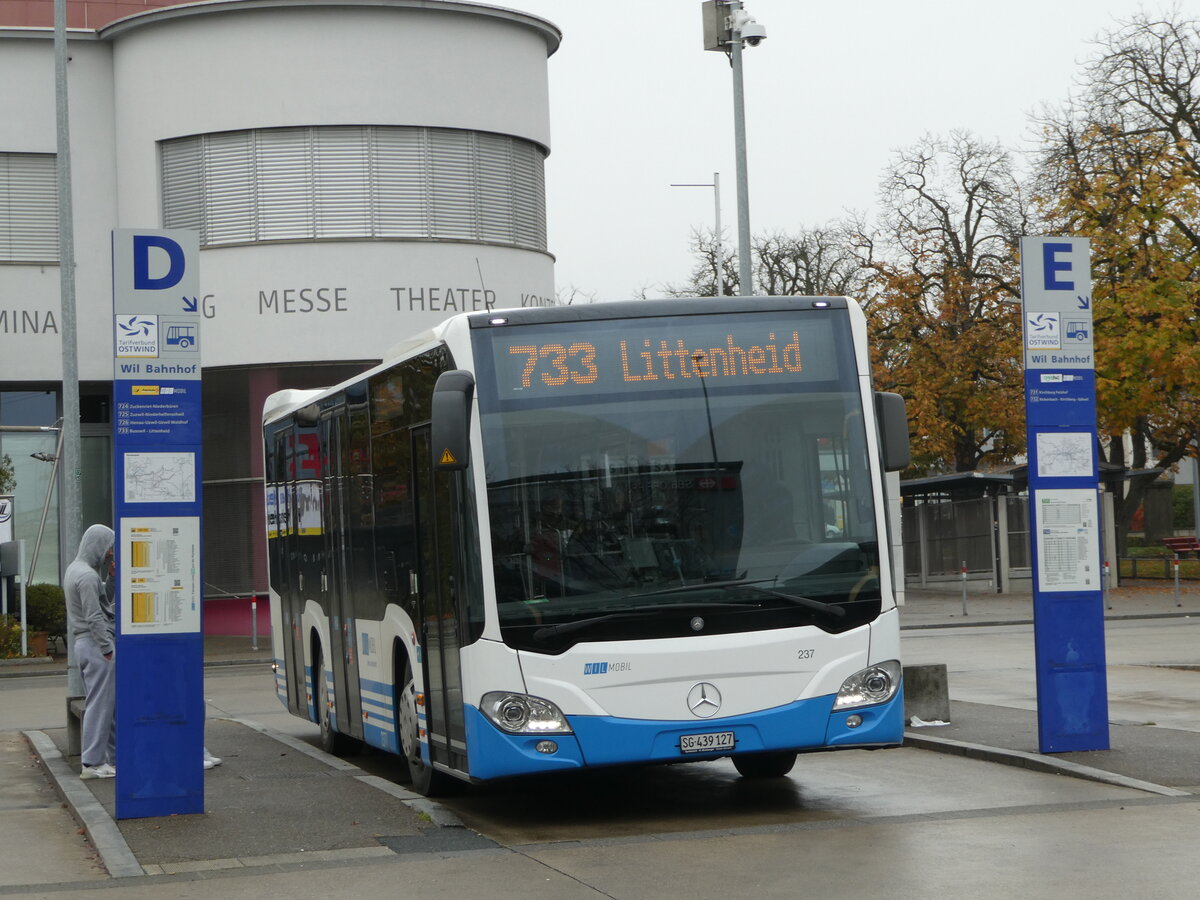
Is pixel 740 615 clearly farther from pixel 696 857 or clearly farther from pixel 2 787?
pixel 2 787

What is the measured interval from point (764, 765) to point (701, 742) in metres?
2.28

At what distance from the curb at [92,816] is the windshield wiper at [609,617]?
7.82ft

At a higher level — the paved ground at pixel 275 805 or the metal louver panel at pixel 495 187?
the metal louver panel at pixel 495 187

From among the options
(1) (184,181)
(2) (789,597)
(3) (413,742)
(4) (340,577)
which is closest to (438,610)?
(3) (413,742)

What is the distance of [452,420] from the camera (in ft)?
32.1

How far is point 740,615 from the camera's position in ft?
33.0

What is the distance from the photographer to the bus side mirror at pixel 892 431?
10289 millimetres

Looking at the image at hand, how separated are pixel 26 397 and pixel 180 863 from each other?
88.4 ft

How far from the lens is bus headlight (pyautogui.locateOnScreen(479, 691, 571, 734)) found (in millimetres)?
9875

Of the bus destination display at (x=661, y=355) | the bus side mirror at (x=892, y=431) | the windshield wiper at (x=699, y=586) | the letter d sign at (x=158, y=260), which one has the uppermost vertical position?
the letter d sign at (x=158, y=260)

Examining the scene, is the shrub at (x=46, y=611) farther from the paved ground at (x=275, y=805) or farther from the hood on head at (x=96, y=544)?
the hood on head at (x=96, y=544)

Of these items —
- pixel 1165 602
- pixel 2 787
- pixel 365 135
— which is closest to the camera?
pixel 2 787

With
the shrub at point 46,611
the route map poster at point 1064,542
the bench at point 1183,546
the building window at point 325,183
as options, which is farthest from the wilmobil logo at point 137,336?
Result: the bench at point 1183,546

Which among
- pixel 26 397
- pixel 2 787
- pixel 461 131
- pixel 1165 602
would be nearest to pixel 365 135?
pixel 461 131
